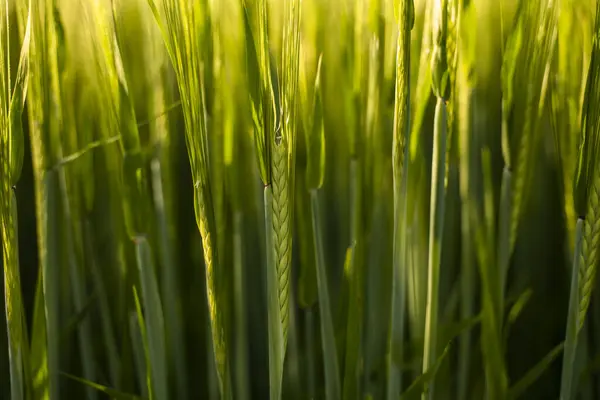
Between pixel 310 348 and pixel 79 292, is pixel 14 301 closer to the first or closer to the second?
pixel 79 292

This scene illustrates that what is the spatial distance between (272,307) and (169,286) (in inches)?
5.9

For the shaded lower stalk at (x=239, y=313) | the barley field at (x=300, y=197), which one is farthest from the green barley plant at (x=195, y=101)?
the shaded lower stalk at (x=239, y=313)

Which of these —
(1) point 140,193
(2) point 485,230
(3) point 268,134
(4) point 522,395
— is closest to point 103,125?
(1) point 140,193

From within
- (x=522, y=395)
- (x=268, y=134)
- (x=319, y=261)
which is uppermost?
(x=268, y=134)

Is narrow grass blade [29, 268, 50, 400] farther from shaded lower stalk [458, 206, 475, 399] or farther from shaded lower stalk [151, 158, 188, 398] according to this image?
shaded lower stalk [458, 206, 475, 399]

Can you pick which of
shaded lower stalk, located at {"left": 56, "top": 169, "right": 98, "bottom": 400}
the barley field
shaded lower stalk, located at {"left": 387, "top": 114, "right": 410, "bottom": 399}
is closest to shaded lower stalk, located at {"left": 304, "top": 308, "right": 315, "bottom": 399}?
the barley field

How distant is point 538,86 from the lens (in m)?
0.54

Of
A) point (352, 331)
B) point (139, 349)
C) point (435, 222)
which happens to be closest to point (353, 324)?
point (352, 331)

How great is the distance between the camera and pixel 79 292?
61 centimetres

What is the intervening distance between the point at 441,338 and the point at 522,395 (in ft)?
0.45

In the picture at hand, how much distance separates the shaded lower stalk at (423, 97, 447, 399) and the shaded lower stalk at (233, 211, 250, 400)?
0.57 ft

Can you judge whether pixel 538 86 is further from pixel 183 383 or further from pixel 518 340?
pixel 183 383

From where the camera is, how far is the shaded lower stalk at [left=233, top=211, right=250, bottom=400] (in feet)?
1.87

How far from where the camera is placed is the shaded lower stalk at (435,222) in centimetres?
45
